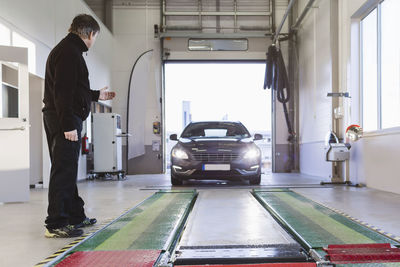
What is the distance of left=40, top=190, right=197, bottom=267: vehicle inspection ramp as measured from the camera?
7.19ft

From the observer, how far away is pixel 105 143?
9.23 metres

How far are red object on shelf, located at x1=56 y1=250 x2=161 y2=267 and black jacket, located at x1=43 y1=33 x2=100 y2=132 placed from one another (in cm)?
100

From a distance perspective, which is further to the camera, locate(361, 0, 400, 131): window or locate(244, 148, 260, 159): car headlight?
locate(244, 148, 260, 159): car headlight

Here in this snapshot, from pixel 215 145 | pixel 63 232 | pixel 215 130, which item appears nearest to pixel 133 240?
pixel 63 232

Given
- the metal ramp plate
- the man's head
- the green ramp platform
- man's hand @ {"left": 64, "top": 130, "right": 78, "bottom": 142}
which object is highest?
the man's head

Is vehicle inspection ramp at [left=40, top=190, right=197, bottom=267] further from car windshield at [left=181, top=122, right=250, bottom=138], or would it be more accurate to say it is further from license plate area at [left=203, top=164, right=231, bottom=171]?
car windshield at [left=181, top=122, right=250, bottom=138]

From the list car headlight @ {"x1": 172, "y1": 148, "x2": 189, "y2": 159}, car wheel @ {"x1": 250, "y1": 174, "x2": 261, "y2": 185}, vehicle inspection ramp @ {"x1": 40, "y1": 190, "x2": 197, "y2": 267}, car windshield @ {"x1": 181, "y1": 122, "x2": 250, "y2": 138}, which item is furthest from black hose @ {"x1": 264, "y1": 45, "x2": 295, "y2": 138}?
vehicle inspection ramp @ {"x1": 40, "y1": 190, "x2": 197, "y2": 267}

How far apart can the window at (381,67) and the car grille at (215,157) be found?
254cm

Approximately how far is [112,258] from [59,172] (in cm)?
97

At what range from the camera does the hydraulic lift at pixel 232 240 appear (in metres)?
2.11

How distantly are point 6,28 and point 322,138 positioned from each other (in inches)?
274

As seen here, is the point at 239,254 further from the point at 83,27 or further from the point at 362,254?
the point at 83,27

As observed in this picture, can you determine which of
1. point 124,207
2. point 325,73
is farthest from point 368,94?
point 124,207

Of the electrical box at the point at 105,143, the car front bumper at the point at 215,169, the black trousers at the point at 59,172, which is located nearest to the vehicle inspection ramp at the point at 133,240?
the black trousers at the point at 59,172
